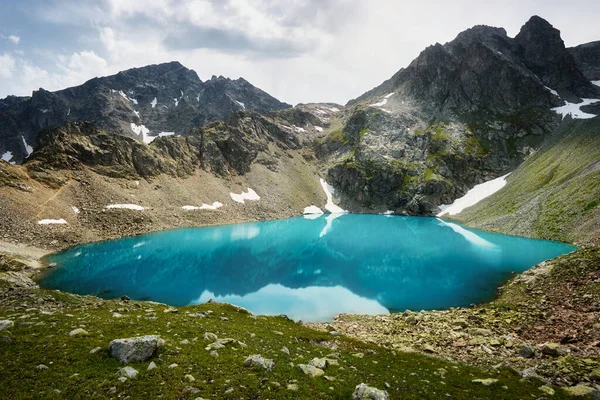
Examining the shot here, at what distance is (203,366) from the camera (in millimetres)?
11797

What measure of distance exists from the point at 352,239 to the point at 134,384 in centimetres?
7428

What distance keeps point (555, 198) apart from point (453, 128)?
335 feet

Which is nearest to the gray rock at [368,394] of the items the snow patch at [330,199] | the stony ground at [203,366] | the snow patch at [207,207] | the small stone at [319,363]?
the stony ground at [203,366]

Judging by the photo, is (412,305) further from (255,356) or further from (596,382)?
(255,356)

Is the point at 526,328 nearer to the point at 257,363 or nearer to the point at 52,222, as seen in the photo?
the point at 257,363

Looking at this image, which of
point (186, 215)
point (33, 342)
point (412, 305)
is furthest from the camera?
point (186, 215)

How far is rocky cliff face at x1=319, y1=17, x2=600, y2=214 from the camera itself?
14712 cm

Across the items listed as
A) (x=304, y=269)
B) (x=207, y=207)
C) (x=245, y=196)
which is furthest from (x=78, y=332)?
(x=245, y=196)

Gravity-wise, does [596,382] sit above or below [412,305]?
above

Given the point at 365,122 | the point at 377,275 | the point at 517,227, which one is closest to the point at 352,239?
the point at 377,275

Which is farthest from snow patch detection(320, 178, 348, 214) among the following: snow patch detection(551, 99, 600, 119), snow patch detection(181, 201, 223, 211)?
snow patch detection(551, 99, 600, 119)

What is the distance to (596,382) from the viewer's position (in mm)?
13914

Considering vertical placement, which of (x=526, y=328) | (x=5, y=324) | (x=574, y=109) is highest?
(x=574, y=109)

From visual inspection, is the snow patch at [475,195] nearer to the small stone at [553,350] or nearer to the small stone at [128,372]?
the small stone at [553,350]
